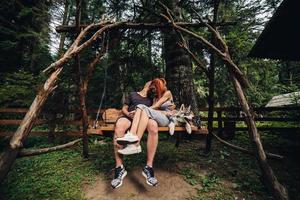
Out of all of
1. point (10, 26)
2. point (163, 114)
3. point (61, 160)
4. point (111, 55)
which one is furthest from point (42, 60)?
point (163, 114)

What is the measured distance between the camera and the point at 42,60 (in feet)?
39.1

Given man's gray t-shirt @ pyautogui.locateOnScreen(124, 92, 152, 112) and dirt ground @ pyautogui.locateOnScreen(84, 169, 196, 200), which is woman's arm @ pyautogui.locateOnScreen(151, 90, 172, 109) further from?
dirt ground @ pyautogui.locateOnScreen(84, 169, 196, 200)

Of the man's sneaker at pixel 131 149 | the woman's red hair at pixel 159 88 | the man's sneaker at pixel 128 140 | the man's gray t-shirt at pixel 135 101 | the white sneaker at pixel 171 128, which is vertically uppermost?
the woman's red hair at pixel 159 88

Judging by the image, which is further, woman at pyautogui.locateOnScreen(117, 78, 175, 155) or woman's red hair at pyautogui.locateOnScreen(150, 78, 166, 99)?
woman's red hair at pyautogui.locateOnScreen(150, 78, 166, 99)

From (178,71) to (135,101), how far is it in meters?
2.69

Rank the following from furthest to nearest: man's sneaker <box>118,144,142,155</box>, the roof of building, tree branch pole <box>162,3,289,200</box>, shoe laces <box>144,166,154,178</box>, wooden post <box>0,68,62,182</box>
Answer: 1. the roof of building
2. shoe laces <box>144,166,154,178</box>
3. man's sneaker <box>118,144,142,155</box>
4. tree branch pole <box>162,3,289,200</box>
5. wooden post <box>0,68,62,182</box>

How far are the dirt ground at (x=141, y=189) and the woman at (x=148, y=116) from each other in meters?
0.96

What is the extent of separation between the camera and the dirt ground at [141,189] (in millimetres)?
3767

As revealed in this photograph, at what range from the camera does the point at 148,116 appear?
12.8 ft

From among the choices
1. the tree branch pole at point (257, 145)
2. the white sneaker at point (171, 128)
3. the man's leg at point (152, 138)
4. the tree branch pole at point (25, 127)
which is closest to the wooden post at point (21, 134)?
the tree branch pole at point (25, 127)

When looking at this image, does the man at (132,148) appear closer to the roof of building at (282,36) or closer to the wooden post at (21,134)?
the wooden post at (21,134)

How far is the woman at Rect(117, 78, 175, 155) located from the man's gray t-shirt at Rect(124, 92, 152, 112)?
189mm

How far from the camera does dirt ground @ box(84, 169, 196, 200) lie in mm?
3767

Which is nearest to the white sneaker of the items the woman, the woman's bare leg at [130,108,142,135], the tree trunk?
the woman
